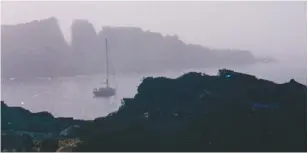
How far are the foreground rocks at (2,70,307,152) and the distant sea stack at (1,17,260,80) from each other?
25cm

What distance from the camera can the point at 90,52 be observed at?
618 centimetres

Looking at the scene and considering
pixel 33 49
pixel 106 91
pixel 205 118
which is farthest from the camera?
pixel 33 49

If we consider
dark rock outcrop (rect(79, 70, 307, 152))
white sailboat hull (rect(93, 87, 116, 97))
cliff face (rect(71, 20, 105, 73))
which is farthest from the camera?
white sailboat hull (rect(93, 87, 116, 97))

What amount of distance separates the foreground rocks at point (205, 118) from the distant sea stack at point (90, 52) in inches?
9.8

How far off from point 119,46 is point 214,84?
1276mm

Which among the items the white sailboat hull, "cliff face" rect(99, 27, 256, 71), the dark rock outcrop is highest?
"cliff face" rect(99, 27, 256, 71)

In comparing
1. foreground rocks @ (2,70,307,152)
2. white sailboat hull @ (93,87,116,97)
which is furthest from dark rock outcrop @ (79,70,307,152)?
white sailboat hull @ (93,87,116,97)

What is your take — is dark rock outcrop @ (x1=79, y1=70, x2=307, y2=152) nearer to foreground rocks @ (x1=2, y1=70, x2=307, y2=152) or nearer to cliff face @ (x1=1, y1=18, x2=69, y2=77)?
foreground rocks @ (x1=2, y1=70, x2=307, y2=152)

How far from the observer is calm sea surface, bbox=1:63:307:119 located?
6047 millimetres

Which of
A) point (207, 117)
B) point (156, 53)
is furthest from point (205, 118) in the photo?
point (156, 53)

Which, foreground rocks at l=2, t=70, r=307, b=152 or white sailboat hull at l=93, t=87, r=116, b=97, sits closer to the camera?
foreground rocks at l=2, t=70, r=307, b=152

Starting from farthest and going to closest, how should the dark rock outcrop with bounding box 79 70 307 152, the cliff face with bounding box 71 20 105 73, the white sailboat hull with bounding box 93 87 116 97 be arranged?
the white sailboat hull with bounding box 93 87 116 97 → the cliff face with bounding box 71 20 105 73 → the dark rock outcrop with bounding box 79 70 307 152

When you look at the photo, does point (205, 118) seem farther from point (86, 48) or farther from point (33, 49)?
point (33, 49)

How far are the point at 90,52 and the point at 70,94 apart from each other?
621 millimetres
